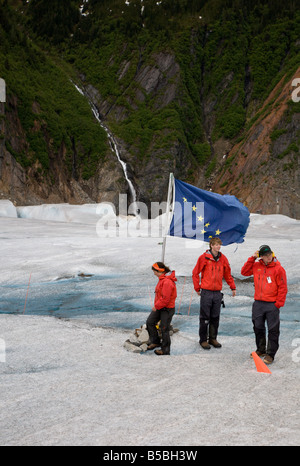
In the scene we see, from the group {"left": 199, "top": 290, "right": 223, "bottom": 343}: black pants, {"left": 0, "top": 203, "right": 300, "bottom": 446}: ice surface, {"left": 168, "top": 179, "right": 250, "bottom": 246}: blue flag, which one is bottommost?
{"left": 0, "top": 203, "right": 300, "bottom": 446}: ice surface

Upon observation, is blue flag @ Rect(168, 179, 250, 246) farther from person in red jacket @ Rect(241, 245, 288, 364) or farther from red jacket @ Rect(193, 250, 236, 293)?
person in red jacket @ Rect(241, 245, 288, 364)

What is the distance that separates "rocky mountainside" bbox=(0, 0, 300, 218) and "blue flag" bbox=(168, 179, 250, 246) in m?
41.8

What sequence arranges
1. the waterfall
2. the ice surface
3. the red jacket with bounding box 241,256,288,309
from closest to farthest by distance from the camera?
the ice surface → the red jacket with bounding box 241,256,288,309 → the waterfall

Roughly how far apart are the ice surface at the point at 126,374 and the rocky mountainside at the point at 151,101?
127ft

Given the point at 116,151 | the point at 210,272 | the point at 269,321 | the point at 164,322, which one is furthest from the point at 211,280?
the point at 116,151

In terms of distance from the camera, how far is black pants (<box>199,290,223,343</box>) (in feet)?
24.2

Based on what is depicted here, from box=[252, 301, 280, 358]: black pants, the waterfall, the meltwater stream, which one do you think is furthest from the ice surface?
the waterfall

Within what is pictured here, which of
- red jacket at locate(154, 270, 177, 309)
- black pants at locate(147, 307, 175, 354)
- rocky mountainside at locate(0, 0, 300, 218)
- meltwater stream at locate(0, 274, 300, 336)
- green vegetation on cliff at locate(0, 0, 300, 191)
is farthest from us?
green vegetation on cliff at locate(0, 0, 300, 191)

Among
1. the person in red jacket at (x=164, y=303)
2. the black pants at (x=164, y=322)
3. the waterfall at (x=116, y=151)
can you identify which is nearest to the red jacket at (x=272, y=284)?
the person in red jacket at (x=164, y=303)

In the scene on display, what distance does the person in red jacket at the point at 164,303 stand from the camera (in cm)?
707

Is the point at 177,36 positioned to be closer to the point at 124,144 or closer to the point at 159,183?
the point at 124,144

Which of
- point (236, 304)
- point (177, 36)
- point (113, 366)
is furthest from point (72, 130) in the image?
point (113, 366)

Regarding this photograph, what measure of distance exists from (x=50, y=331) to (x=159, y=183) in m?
59.8

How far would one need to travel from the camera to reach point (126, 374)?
6.07 m
